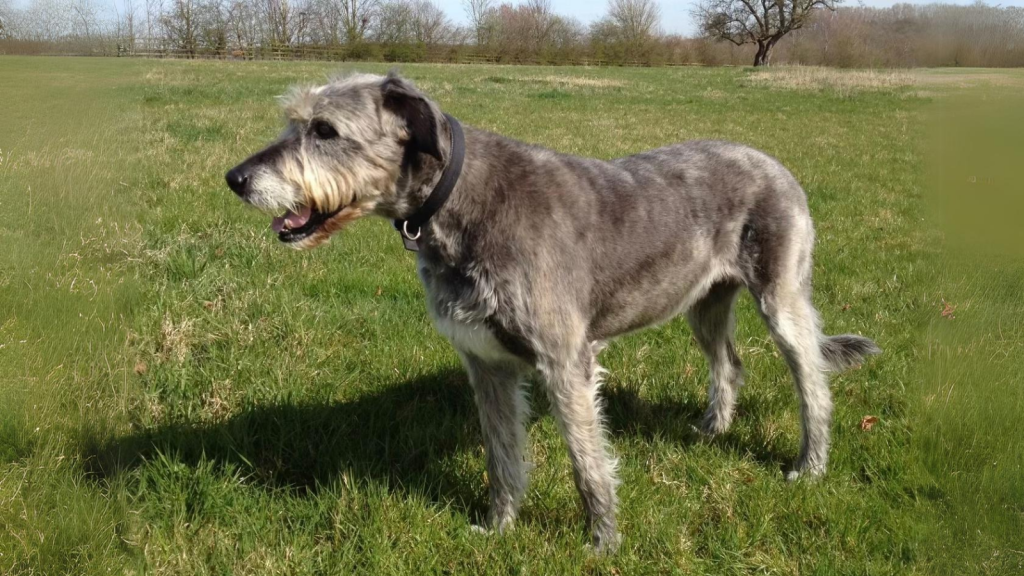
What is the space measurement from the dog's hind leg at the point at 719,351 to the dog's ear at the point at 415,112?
2.39 metres

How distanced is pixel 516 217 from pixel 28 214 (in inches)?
79.1

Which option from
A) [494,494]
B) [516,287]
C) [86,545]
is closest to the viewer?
[86,545]

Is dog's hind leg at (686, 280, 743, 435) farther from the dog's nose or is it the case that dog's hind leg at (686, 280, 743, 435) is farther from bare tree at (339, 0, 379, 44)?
bare tree at (339, 0, 379, 44)

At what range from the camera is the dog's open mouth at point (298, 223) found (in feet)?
11.7

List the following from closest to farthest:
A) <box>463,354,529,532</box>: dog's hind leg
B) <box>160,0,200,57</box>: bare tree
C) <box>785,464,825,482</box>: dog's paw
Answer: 1. <box>160,0,200,57</box>: bare tree
2. <box>463,354,529,532</box>: dog's hind leg
3. <box>785,464,825,482</box>: dog's paw

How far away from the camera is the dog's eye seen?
11.7 ft

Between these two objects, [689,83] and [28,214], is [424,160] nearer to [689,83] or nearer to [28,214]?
[28,214]

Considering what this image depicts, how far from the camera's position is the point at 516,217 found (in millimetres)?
3498

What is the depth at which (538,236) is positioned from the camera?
352 centimetres

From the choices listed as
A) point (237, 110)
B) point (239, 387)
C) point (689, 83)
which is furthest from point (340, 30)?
point (239, 387)

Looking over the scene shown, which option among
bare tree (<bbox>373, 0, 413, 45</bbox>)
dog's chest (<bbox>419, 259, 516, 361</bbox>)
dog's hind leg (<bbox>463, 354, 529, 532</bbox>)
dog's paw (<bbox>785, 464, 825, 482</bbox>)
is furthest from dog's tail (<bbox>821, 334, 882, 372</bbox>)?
bare tree (<bbox>373, 0, 413, 45</bbox>)

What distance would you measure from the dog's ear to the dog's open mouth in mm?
554

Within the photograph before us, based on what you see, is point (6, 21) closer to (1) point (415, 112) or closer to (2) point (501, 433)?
(1) point (415, 112)

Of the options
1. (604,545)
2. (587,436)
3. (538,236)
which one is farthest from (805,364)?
(538,236)
